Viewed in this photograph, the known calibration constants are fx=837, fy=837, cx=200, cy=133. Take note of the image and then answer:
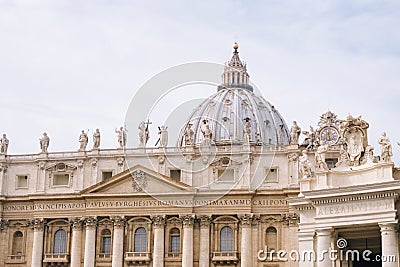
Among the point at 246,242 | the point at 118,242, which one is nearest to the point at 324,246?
the point at 246,242

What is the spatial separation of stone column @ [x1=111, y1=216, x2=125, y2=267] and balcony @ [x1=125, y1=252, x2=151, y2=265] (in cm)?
62

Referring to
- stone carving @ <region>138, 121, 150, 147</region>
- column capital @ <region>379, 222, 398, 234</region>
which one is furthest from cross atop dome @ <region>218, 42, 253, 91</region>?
column capital @ <region>379, 222, 398, 234</region>

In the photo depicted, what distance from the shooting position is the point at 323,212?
42.8m

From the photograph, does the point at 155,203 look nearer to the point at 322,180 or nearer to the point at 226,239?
the point at 226,239

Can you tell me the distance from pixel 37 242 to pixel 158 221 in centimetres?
1121

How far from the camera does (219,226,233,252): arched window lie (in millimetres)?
71625

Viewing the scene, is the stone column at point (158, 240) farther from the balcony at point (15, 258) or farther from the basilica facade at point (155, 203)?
the balcony at point (15, 258)

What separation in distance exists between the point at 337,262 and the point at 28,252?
37553 millimetres

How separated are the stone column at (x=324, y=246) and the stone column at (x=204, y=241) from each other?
2913cm

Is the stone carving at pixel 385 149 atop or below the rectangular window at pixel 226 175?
below

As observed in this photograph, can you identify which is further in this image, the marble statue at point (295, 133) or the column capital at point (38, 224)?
the column capital at point (38, 224)

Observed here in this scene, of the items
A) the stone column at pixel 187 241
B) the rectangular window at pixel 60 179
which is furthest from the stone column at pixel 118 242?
the rectangular window at pixel 60 179

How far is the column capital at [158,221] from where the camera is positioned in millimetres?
72062

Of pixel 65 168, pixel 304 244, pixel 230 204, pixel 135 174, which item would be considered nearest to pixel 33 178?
pixel 65 168
